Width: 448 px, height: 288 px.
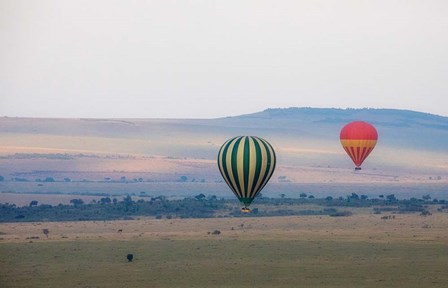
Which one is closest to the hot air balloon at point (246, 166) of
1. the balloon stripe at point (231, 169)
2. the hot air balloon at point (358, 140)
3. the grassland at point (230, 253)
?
the balloon stripe at point (231, 169)

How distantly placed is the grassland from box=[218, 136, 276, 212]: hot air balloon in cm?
288

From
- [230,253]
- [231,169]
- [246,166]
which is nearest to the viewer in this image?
[246,166]

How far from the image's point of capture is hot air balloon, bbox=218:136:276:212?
53.7 metres

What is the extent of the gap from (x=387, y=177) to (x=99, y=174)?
3730 centimetres

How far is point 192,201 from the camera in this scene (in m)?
93.2

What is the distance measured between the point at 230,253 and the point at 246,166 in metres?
4.01

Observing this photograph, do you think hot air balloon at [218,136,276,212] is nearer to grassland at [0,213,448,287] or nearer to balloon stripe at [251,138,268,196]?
balloon stripe at [251,138,268,196]

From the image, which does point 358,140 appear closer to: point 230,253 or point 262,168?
point 262,168

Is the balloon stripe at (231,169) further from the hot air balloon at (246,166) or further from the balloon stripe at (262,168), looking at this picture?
the balloon stripe at (262,168)

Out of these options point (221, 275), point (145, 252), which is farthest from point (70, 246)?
point (221, 275)

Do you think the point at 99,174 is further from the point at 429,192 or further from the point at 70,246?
the point at 70,246

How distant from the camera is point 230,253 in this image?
54.4 metres

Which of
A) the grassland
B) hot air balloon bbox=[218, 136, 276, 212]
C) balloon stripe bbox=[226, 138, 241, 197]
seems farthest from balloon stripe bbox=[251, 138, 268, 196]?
the grassland

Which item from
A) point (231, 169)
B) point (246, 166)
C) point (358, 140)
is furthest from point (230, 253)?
Result: point (358, 140)
